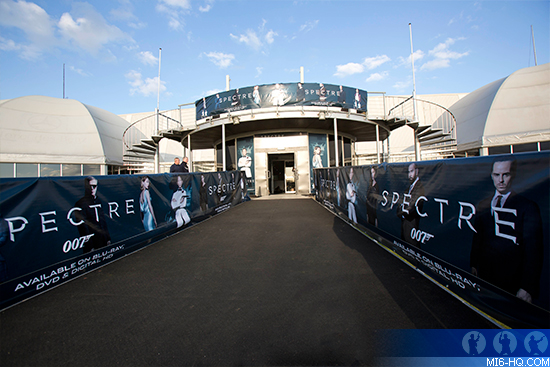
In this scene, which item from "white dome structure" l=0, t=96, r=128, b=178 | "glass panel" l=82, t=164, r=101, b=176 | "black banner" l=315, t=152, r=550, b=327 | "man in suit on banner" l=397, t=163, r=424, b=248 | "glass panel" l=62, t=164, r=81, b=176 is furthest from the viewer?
"glass panel" l=82, t=164, r=101, b=176

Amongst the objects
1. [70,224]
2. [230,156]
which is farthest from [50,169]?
[70,224]

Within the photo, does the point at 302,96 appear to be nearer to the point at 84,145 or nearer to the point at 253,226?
the point at 253,226

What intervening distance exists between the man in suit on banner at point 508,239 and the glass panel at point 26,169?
1125 inches

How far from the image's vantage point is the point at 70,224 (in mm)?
3523

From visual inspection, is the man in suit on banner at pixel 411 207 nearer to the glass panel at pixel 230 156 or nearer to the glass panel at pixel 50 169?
the glass panel at pixel 230 156

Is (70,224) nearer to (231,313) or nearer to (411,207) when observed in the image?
(231,313)

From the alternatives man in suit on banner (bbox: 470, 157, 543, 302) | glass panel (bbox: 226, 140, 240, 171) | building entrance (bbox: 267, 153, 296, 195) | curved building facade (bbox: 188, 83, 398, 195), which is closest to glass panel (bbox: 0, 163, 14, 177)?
curved building facade (bbox: 188, 83, 398, 195)

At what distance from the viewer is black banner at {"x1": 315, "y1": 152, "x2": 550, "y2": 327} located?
1831 millimetres

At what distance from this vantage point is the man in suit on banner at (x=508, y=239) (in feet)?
6.07

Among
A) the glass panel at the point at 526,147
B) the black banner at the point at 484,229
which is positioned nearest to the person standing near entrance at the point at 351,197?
the black banner at the point at 484,229

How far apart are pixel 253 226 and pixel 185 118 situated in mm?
24856

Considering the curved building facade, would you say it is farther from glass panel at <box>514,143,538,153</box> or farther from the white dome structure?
the white dome structure

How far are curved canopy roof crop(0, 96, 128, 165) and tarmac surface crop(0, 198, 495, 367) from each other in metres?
23.6

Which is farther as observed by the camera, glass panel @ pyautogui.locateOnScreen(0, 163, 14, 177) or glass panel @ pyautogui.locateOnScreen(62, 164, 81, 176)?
glass panel @ pyautogui.locateOnScreen(62, 164, 81, 176)
